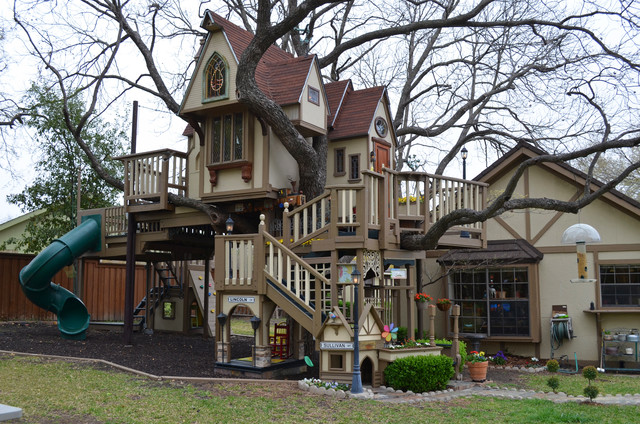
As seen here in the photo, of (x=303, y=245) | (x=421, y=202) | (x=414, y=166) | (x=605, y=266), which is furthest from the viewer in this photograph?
(x=414, y=166)

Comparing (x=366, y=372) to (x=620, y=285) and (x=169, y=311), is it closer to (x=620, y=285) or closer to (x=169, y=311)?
(x=620, y=285)

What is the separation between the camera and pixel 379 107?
15.1 meters

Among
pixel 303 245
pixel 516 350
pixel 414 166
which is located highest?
pixel 414 166

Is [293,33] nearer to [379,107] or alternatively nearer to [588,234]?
[379,107]

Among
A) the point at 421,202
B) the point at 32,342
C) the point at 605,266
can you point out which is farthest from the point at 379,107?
the point at 32,342

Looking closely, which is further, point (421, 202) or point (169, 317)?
point (169, 317)

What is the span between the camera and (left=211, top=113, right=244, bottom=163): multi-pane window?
1392cm

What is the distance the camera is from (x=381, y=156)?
15.1 meters

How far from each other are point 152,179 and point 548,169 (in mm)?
10091

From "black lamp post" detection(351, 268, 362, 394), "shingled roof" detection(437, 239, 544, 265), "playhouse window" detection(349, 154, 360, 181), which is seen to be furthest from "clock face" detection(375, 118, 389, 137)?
"black lamp post" detection(351, 268, 362, 394)

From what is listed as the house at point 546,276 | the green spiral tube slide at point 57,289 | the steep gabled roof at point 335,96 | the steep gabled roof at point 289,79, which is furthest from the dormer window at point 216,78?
the house at point 546,276

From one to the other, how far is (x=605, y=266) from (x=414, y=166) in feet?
21.2

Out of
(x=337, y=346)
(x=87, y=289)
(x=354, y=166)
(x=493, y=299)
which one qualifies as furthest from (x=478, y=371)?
(x=87, y=289)

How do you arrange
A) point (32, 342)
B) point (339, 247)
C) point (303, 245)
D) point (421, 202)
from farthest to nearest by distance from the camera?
point (32, 342) → point (421, 202) → point (303, 245) → point (339, 247)
